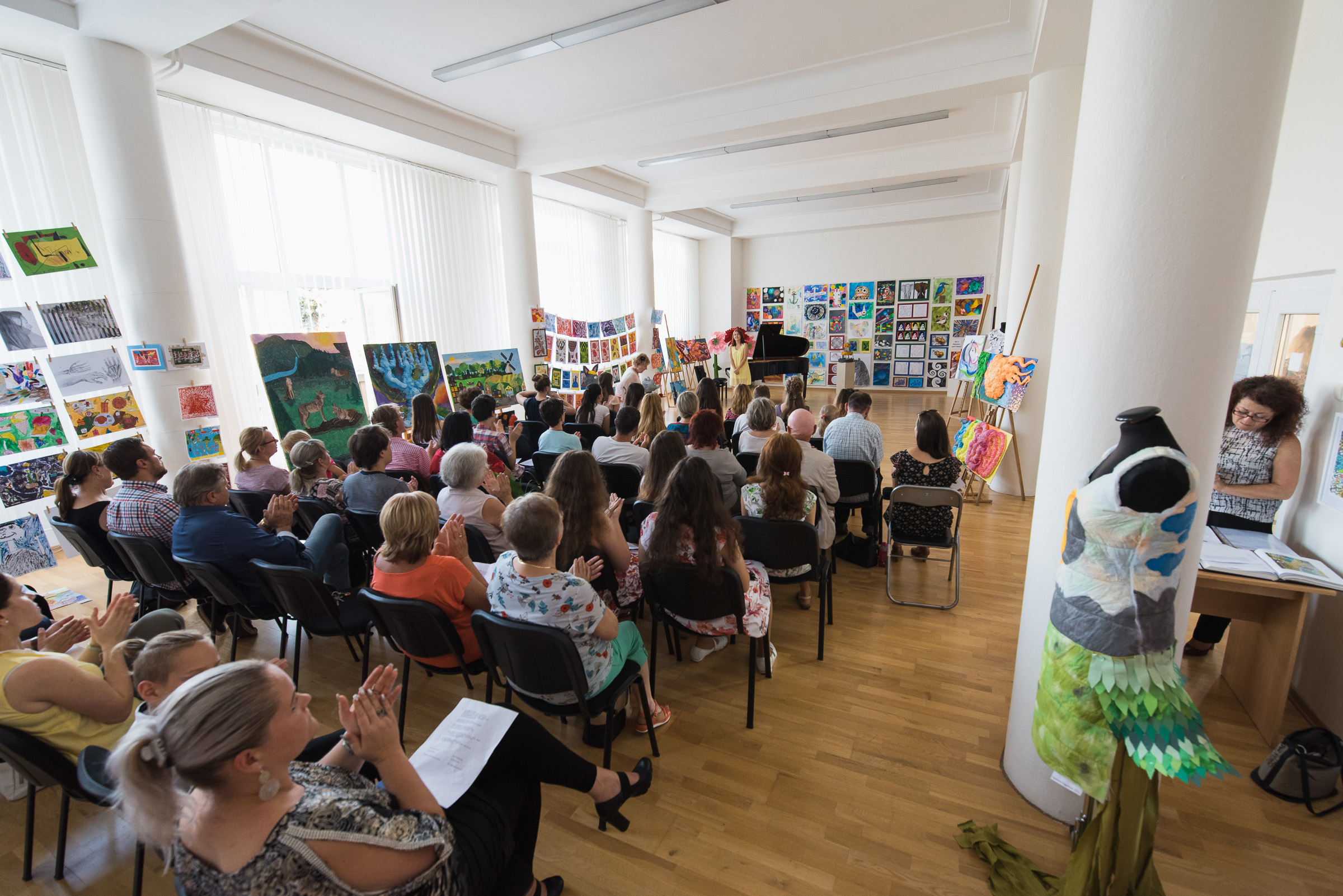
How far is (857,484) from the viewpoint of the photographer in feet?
12.7

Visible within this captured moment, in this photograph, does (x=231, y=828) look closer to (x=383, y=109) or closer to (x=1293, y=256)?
(x=1293, y=256)

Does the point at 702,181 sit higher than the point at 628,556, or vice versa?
Result: the point at 702,181

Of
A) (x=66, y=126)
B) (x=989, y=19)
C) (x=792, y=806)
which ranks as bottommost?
(x=792, y=806)

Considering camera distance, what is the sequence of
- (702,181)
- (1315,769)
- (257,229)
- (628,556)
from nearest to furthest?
(1315,769) → (628,556) → (257,229) → (702,181)

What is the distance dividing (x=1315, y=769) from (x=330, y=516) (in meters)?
4.15

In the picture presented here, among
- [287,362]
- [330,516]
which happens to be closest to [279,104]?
[287,362]

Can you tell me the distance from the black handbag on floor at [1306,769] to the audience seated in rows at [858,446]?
2.19 m

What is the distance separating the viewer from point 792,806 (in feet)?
6.80

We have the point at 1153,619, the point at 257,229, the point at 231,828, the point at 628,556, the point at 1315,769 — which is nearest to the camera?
the point at 231,828

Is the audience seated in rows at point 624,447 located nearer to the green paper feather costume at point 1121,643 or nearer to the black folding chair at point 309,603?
the black folding chair at point 309,603

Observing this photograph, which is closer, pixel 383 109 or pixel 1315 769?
pixel 1315 769

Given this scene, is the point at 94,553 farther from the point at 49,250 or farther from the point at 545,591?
the point at 545,591

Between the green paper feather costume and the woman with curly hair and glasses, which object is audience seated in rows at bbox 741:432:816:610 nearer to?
the green paper feather costume

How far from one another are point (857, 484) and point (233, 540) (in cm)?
354
